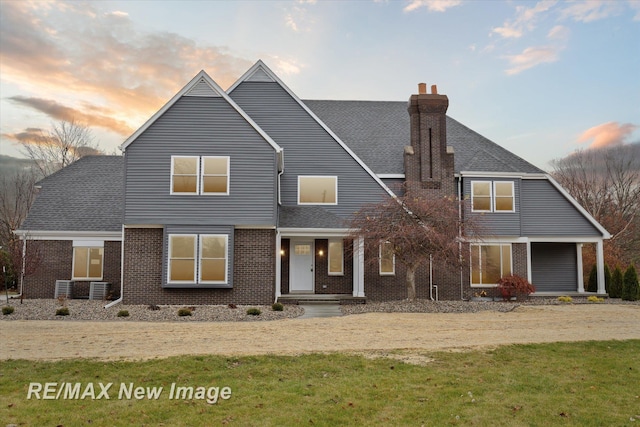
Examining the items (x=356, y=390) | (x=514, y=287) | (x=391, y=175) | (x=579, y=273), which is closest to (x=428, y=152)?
(x=391, y=175)

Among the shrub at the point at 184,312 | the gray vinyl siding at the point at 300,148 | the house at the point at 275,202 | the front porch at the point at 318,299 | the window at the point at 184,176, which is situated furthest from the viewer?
the gray vinyl siding at the point at 300,148

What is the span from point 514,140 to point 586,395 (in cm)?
3293

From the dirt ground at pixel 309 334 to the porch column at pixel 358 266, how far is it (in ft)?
12.4

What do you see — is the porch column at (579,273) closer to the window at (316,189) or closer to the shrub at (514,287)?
the shrub at (514,287)

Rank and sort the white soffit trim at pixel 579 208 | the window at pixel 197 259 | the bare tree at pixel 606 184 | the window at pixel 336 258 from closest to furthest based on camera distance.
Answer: the window at pixel 197 259, the window at pixel 336 258, the white soffit trim at pixel 579 208, the bare tree at pixel 606 184

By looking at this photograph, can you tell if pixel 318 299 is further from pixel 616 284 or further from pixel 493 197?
pixel 616 284

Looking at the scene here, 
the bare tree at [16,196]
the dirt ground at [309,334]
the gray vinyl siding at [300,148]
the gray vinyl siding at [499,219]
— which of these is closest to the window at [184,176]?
the gray vinyl siding at [300,148]

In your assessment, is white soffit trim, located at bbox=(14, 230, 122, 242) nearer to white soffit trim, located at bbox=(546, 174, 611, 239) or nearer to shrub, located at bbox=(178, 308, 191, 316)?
shrub, located at bbox=(178, 308, 191, 316)

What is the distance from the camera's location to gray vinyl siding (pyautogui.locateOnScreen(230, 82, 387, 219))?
2106cm

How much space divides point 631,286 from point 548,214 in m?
4.43

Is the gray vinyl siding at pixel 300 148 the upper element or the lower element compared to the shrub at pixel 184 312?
upper

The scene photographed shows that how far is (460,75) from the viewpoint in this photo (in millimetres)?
23172

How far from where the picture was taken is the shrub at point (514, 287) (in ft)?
69.3

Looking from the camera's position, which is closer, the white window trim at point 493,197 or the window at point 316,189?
the window at point 316,189
